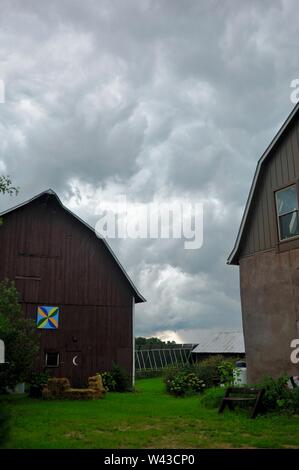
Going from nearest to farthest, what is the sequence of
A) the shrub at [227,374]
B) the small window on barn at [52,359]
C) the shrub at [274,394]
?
the shrub at [274,394]
the shrub at [227,374]
the small window on barn at [52,359]

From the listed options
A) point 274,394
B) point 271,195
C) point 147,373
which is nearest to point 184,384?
point 274,394

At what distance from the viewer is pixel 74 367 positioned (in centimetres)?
2208

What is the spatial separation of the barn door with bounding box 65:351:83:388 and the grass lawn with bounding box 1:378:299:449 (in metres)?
7.17

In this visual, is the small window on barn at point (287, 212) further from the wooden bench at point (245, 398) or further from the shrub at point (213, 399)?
the shrub at point (213, 399)

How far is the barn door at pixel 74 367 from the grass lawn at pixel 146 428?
717 centimetres

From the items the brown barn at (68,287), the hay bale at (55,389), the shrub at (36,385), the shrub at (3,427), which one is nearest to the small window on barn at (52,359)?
the brown barn at (68,287)

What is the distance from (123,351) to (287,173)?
43.9 feet

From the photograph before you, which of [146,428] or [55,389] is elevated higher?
[55,389]

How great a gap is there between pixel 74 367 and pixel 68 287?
144 inches

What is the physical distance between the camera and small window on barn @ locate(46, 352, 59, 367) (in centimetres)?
2155

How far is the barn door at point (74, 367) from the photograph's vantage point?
2191cm

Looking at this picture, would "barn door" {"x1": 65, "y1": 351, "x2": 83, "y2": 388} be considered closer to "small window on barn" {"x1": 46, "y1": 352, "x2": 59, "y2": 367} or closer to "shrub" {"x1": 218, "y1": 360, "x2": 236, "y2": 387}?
"small window on barn" {"x1": 46, "y1": 352, "x2": 59, "y2": 367}

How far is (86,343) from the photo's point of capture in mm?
22594

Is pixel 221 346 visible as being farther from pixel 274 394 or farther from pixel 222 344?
pixel 274 394
